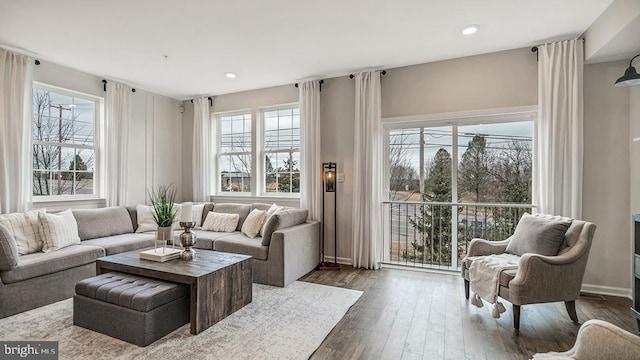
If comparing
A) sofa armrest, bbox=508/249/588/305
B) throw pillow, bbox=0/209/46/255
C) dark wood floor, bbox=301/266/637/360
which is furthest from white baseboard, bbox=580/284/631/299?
throw pillow, bbox=0/209/46/255

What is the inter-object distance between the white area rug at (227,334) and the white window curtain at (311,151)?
1688mm

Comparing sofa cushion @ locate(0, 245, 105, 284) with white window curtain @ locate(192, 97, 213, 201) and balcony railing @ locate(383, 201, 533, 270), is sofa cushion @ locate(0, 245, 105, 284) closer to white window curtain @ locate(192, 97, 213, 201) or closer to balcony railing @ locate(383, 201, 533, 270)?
white window curtain @ locate(192, 97, 213, 201)

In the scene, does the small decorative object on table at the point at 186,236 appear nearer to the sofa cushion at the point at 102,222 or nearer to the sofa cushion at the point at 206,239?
the sofa cushion at the point at 206,239

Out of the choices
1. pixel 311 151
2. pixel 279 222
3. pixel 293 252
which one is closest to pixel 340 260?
pixel 293 252

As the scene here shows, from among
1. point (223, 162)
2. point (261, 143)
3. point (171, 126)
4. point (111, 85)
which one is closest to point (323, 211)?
point (261, 143)

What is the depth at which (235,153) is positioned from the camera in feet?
18.0

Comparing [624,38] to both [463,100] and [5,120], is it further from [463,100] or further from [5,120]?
[5,120]

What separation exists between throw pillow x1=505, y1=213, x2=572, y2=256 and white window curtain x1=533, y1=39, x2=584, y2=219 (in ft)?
1.84

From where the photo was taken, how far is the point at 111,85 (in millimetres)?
4602

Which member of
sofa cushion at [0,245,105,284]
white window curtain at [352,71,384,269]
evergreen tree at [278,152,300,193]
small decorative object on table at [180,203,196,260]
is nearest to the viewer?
sofa cushion at [0,245,105,284]

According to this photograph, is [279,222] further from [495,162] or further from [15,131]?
[15,131]

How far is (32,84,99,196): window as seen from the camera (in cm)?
400

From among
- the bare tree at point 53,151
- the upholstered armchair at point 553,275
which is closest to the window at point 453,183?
the upholstered armchair at point 553,275

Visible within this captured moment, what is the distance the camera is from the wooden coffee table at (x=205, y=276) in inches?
95.9
